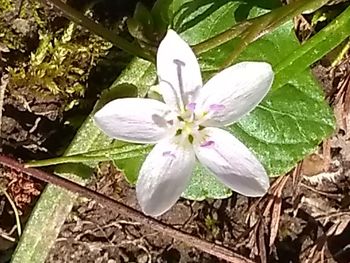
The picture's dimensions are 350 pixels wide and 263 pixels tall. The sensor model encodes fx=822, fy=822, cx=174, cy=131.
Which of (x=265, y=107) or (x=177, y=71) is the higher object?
(x=177, y=71)

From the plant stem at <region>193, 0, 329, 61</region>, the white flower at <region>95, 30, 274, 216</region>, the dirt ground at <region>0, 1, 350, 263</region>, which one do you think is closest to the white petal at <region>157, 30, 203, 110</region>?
the white flower at <region>95, 30, 274, 216</region>

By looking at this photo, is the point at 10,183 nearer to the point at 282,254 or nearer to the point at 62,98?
the point at 62,98

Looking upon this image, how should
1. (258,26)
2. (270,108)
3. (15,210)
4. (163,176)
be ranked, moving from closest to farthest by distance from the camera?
1. (163,176)
2. (258,26)
3. (270,108)
4. (15,210)

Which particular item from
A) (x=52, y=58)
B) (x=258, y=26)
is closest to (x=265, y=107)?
(x=258, y=26)

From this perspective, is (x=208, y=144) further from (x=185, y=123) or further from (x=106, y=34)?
(x=106, y=34)

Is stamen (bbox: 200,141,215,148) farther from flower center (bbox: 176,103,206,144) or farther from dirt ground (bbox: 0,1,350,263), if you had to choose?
dirt ground (bbox: 0,1,350,263)

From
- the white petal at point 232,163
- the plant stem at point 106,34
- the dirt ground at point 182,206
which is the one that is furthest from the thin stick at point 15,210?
the white petal at point 232,163
